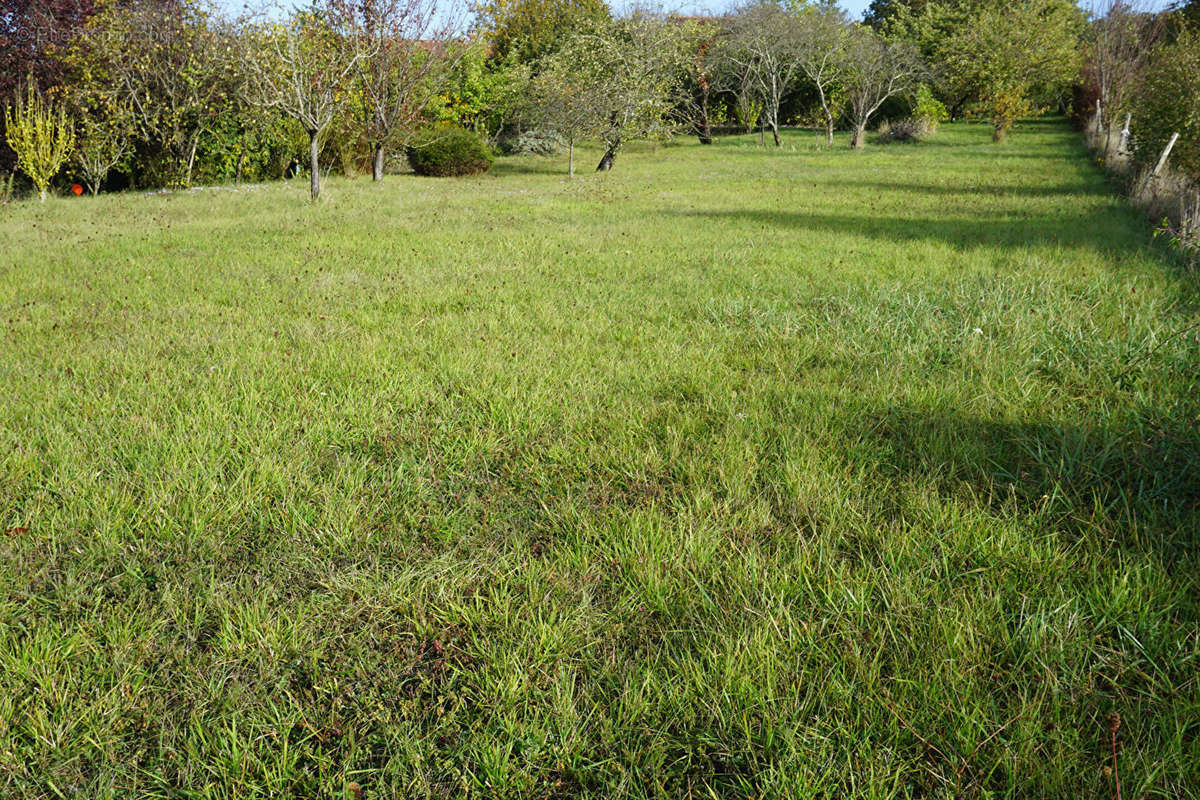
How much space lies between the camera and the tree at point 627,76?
1855 cm

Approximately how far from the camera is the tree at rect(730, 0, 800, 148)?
91.1 ft

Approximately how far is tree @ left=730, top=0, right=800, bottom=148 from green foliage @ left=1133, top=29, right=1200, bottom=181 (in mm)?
17657

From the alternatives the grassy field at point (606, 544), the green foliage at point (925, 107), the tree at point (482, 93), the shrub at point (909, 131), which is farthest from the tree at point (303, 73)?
the green foliage at point (925, 107)

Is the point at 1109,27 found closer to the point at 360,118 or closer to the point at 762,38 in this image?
the point at 762,38

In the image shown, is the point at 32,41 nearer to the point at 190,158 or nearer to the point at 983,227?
the point at 190,158

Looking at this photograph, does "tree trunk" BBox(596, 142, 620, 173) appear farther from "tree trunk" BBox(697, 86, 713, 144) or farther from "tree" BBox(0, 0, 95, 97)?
"tree" BBox(0, 0, 95, 97)

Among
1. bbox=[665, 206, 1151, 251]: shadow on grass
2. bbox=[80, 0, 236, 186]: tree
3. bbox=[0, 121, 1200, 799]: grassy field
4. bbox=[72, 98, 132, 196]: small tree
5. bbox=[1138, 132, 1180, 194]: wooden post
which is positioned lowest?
bbox=[0, 121, 1200, 799]: grassy field

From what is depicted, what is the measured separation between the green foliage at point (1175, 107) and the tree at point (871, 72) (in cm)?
1603

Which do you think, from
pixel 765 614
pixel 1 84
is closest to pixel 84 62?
pixel 1 84

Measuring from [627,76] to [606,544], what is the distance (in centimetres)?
1913

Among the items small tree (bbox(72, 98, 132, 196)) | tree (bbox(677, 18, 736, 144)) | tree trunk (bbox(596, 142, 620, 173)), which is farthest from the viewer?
tree (bbox(677, 18, 736, 144))

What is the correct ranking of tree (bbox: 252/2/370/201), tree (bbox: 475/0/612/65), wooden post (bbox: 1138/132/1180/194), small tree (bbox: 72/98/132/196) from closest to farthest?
wooden post (bbox: 1138/132/1180/194)
tree (bbox: 252/2/370/201)
small tree (bbox: 72/98/132/196)
tree (bbox: 475/0/612/65)

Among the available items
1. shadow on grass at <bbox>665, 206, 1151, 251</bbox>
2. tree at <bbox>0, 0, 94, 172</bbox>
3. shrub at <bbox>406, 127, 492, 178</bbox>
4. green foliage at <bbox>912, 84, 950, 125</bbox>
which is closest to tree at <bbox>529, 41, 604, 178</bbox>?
shrub at <bbox>406, 127, 492, 178</bbox>

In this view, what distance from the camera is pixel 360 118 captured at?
1734 cm
